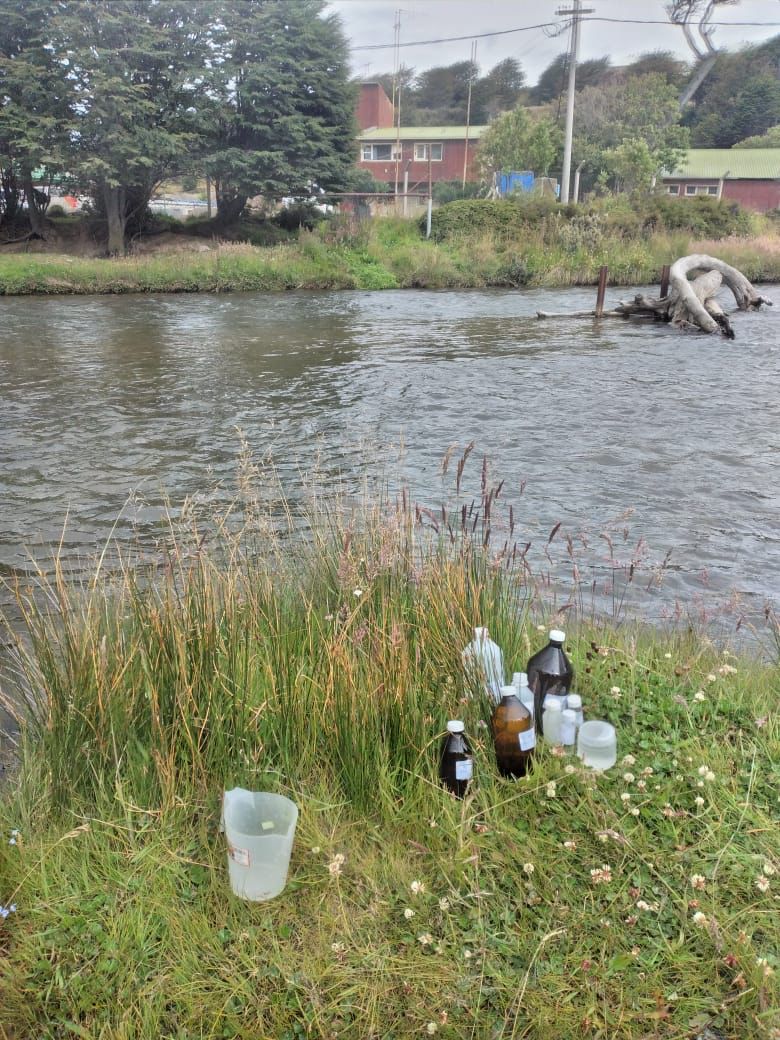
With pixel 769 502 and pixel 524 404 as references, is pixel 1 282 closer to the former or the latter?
pixel 524 404

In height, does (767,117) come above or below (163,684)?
above

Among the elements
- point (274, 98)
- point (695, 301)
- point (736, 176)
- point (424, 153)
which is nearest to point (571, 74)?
point (274, 98)

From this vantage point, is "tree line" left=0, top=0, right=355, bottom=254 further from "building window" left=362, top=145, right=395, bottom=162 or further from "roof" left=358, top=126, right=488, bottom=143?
"building window" left=362, top=145, right=395, bottom=162

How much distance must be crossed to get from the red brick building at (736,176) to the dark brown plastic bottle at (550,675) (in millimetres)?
59670

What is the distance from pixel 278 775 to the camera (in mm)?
2898

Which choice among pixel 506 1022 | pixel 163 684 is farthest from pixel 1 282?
pixel 506 1022

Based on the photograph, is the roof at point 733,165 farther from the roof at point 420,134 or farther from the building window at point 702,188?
the roof at point 420,134

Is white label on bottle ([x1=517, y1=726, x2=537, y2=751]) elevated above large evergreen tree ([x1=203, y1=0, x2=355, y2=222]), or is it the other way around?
large evergreen tree ([x1=203, y1=0, x2=355, y2=222])

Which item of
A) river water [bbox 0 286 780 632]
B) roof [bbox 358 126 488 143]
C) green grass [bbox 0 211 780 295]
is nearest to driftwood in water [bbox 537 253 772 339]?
river water [bbox 0 286 780 632]

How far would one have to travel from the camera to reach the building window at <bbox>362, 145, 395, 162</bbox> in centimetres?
6775

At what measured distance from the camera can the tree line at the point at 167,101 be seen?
2636 cm

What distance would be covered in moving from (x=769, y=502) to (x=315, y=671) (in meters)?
5.87

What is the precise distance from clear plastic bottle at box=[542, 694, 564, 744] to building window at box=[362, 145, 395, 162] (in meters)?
70.5

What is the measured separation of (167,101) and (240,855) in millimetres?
31089
